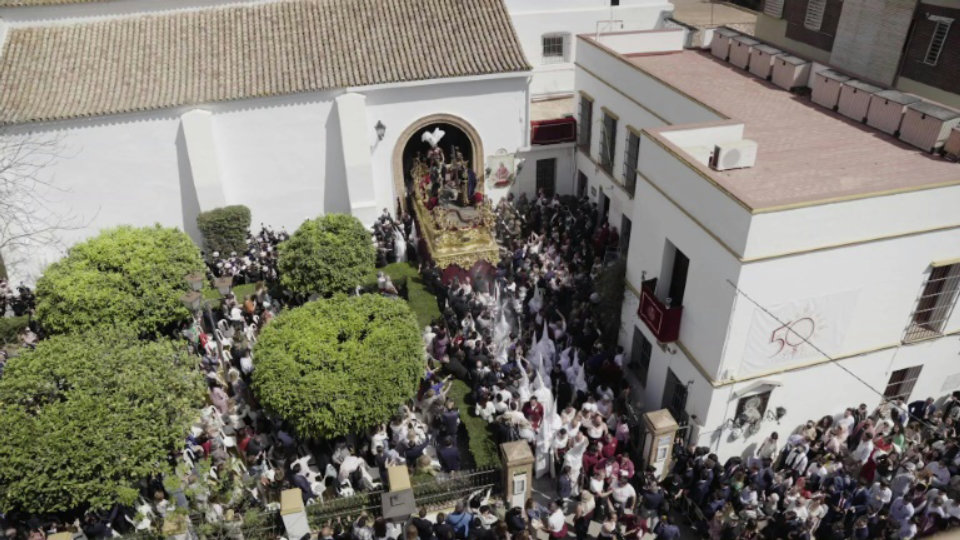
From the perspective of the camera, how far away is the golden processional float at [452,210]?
18969 millimetres

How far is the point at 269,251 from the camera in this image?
20.6 metres

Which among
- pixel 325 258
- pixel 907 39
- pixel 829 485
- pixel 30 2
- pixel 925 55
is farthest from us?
pixel 30 2

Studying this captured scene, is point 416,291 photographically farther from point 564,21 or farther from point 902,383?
point 564,21

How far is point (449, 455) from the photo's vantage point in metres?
13.1

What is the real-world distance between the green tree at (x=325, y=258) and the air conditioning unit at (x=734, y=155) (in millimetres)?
9576

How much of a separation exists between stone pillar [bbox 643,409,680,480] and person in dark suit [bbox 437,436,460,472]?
3.79 m

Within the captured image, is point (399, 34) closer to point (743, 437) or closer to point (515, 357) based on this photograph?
point (515, 357)

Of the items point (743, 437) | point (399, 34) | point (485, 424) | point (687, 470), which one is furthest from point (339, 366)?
point (399, 34)

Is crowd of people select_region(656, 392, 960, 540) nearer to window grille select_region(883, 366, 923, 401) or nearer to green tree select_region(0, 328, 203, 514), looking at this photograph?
window grille select_region(883, 366, 923, 401)

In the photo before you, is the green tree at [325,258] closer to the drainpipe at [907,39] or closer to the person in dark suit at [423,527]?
the person in dark suit at [423,527]

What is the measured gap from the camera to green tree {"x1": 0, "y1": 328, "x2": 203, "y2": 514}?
11.5 metres

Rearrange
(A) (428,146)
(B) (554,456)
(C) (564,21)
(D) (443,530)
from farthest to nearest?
(C) (564,21)
(A) (428,146)
(B) (554,456)
(D) (443,530)

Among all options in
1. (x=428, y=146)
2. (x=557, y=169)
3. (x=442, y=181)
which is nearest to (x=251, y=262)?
(x=442, y=181)

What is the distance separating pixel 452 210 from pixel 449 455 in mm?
10097
